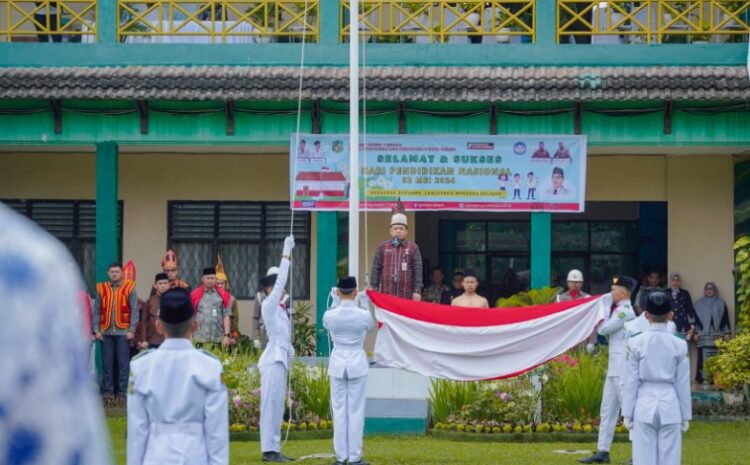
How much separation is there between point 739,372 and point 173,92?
817cm

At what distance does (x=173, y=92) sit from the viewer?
703 inches

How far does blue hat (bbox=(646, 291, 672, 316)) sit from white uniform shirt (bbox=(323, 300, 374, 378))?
2910 millimetres

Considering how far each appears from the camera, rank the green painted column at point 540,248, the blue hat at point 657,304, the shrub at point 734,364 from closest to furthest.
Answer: the blue hat at point 657,304 → the shrub at point 734,364 → the green painted column at point 540,248

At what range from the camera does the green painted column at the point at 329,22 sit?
19.0m

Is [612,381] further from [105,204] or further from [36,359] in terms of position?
[36,359]

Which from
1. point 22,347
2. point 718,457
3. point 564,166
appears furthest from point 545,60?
point 22,347

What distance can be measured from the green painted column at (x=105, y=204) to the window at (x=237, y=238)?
2.22m

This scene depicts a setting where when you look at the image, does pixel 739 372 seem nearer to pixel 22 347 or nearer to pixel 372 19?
pixel 372 19

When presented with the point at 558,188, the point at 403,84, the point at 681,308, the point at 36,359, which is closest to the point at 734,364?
the point at 681,308

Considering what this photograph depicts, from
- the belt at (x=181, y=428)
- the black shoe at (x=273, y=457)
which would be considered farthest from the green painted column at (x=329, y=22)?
the belt at (x=181, y=428)

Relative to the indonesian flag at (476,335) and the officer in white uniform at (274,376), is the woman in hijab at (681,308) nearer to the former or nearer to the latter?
the indonesian flag at (476,335)

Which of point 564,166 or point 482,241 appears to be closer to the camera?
point 564,166

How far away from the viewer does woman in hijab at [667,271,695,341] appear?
19.7m

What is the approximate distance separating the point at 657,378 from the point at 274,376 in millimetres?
4165
